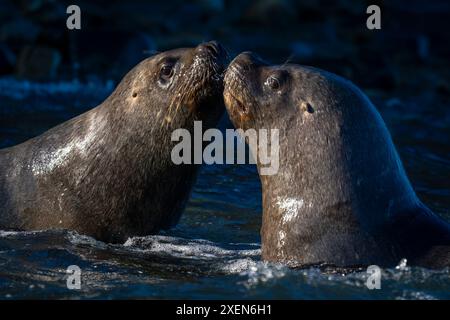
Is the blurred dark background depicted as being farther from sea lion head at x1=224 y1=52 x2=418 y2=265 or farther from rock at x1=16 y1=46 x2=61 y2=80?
sea lion head at x1=224 y1=52 x2=418 y2=265

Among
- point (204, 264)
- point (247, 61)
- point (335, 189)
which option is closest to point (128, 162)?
point (204, 264)

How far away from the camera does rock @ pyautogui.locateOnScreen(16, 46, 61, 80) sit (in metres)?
20.6

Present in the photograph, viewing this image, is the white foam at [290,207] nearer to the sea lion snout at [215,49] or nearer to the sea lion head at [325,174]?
the sea lion head at [325,174]

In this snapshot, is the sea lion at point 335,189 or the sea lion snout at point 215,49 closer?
the sea lion at point 335,189

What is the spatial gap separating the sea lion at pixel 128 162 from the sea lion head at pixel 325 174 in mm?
857

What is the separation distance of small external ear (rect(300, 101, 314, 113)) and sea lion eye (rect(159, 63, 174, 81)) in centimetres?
157

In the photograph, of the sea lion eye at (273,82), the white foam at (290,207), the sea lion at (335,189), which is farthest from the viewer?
the sea lion eye at (273,82)

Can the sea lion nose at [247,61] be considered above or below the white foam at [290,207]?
above

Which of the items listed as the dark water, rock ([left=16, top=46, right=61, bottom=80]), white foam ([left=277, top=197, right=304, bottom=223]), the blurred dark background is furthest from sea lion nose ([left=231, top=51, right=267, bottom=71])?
rock ([left=16, top=46, right=61, bottom=80])

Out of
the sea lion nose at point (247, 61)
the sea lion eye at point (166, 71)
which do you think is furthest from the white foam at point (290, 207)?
the sea lion eye at point (166, 71)

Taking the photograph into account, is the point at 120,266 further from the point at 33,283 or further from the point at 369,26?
the point at 369,26

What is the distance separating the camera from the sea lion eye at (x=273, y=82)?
9.37 m

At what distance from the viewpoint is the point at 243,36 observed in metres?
25.2

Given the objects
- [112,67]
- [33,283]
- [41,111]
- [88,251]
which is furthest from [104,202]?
[112,67]
